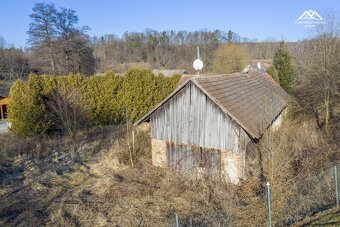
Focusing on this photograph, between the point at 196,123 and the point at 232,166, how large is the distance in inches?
89.5

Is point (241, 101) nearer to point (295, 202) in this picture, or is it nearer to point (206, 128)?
point (206, 128)

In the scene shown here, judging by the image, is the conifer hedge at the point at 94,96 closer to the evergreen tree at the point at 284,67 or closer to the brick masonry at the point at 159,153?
the brick masonry at the point at 159,153

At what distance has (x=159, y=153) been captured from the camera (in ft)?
46.3

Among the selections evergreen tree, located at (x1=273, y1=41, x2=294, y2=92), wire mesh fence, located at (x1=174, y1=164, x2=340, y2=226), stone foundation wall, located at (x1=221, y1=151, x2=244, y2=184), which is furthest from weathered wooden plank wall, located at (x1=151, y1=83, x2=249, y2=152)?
evergreen tree, located at (x1=273, y1=41, x2=294, y2=92)

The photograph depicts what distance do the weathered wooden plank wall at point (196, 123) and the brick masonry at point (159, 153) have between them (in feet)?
0.99

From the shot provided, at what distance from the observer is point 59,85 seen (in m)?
22.0

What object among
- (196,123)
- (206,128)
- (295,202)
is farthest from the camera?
(196,123)

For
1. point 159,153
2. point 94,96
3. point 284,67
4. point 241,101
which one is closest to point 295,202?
point 241,101

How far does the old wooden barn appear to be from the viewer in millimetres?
11727

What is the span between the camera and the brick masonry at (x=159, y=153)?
13.9 metres

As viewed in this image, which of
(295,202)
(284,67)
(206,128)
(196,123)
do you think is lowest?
(295,202)

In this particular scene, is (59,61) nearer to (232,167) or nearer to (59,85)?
(59,85)

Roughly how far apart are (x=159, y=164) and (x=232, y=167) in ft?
12.6

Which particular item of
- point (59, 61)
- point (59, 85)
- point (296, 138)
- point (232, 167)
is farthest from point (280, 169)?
point (59, 61)
